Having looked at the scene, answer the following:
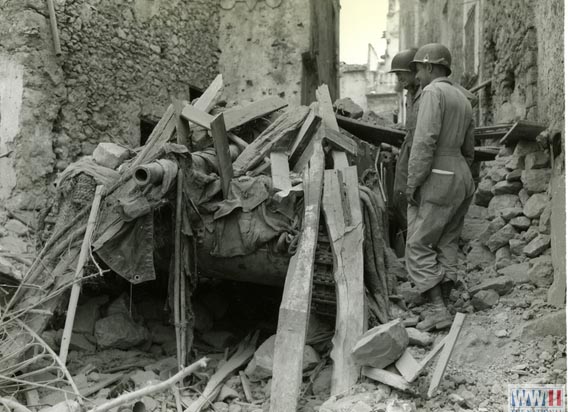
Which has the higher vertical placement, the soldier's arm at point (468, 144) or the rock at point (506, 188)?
the soldier's arm at point (468, 144)

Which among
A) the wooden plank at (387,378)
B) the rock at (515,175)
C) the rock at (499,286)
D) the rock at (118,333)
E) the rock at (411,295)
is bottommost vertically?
the rock at (118,333)

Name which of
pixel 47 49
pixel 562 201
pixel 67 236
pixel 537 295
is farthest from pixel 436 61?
pixel 47 49

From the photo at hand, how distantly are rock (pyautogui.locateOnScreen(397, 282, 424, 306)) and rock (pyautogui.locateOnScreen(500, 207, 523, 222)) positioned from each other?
4.05 feet

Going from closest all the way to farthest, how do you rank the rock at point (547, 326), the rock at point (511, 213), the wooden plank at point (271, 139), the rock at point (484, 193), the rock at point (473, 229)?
the rock at point (547, 326) → the wooden plank at point (271, 139) → the rock at point (511, 213) → the rock at point (473, 229) → the rock at point (484, 193)

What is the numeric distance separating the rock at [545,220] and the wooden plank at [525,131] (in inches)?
31.4

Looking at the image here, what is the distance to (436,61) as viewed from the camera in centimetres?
560

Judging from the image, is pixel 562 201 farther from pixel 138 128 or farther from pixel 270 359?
pixel 138 128

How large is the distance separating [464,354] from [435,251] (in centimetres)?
110

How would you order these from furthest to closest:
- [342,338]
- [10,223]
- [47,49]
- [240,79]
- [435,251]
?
[240,79] → [47,49] → [10,223] → [435,251] → [342,338]

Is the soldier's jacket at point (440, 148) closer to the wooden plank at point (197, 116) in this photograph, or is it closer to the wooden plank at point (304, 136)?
the wooden plank at point (304, 136)

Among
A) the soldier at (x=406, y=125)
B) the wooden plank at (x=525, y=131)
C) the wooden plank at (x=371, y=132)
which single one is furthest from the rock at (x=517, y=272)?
the wooden plank at (x=371, y=132)

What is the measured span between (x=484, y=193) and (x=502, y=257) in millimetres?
1132

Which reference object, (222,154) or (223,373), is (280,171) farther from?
(223,373)

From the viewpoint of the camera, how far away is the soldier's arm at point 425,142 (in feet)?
17.1
